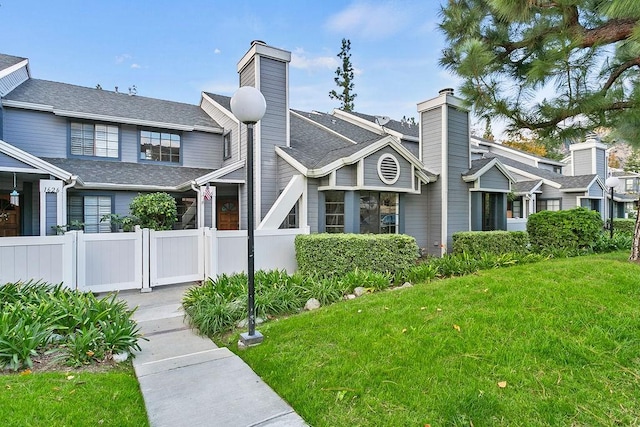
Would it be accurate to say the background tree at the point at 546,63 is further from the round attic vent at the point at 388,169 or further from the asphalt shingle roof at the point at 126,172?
the asphalt shingle roof at the point at 126,172

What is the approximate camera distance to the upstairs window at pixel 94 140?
38.2 feet

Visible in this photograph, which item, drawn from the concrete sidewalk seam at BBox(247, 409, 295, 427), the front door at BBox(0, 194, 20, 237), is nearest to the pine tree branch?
the concrete sidewalk seam at BBox(247, 409, 295, 427)

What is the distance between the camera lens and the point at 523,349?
11.2ft

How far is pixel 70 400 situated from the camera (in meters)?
2.90

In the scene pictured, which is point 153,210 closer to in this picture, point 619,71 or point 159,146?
point 159,146

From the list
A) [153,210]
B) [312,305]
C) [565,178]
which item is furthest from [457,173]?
[565,178]

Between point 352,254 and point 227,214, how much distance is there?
7.11 meters

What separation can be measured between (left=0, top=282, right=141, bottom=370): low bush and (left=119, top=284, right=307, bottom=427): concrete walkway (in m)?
0.39

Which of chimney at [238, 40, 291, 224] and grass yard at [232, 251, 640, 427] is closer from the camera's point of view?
grass yard at [232, 251, 640, 427]

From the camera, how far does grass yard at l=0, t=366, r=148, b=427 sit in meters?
2.63

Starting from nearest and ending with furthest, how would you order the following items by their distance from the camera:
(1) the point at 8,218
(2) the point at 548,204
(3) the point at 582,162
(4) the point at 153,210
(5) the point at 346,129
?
(4) the point at 153,210 → (1) the point at 8,218 → (5) the point at 346,129 → (2) the point at 548,204 → (3) the point at 582,162

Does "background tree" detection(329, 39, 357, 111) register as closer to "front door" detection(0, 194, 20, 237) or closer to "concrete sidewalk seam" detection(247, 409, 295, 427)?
"front door" detection(0, 194, 20, 237)

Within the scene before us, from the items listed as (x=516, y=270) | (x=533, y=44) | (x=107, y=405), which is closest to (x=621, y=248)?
(x=516, y=270)

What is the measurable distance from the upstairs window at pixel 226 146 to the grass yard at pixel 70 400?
10803 mm
